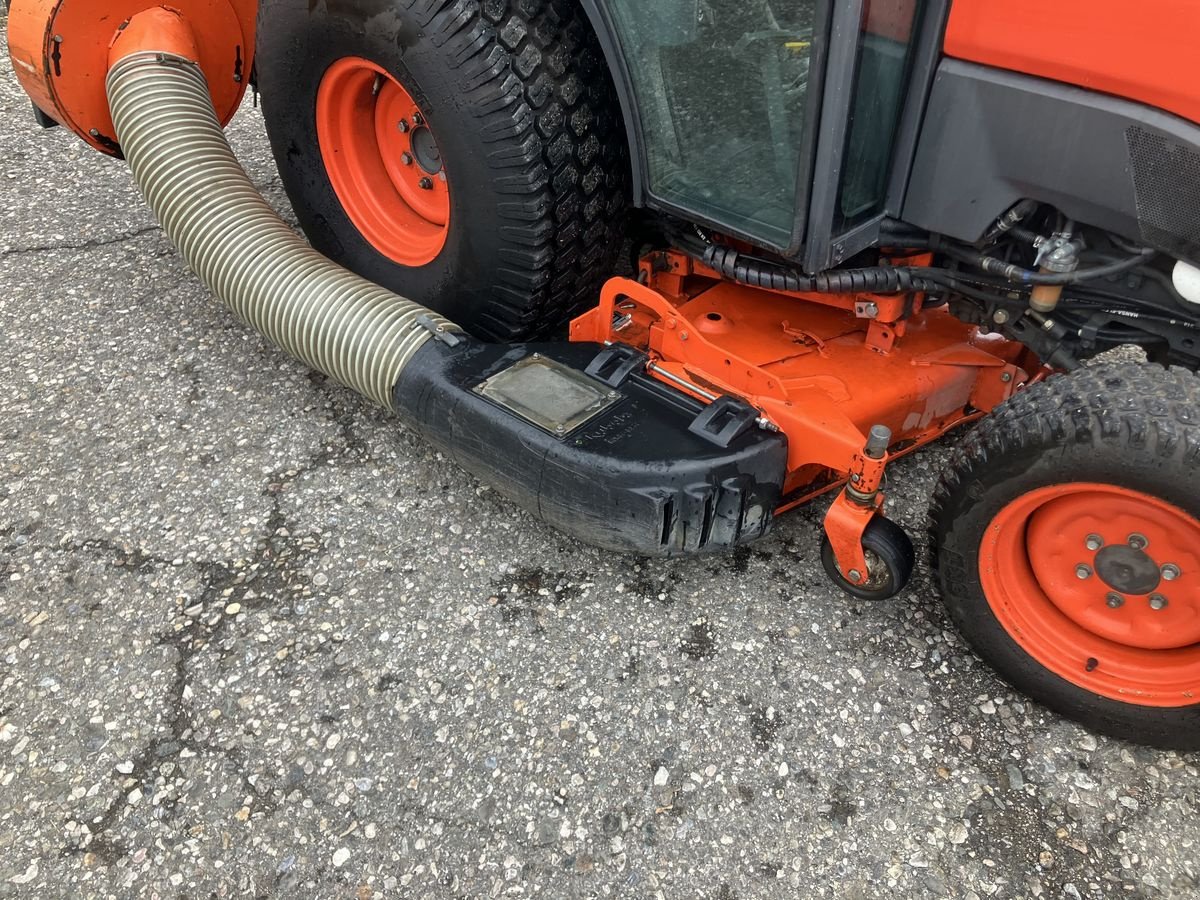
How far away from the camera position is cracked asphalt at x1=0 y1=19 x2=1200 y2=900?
1668 millimetres

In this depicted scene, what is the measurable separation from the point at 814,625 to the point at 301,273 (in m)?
1.61

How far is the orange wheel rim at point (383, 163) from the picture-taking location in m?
2.51

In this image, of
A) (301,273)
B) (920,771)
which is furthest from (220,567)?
(920,771)

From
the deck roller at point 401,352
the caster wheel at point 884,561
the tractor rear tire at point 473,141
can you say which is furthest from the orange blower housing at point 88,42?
the caster wheel at point 884,561

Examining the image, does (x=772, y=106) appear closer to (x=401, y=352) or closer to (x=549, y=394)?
(x=549, y=394)

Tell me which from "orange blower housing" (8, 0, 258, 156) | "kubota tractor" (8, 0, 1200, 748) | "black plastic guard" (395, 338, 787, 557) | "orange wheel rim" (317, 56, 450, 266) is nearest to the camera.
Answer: "kubota tractor" (8, 0, 1200, 748)

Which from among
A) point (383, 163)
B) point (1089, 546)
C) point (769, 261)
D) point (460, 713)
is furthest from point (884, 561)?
point (383, 163)

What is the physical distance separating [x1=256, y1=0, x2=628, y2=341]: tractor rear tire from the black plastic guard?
0.31 meters

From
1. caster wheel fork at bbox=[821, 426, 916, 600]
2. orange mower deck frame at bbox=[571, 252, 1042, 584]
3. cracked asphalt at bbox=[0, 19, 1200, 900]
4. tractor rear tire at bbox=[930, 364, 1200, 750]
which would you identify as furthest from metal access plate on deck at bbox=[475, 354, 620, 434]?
tractor rear tire at bbox=[930, 364, 1200, 750]

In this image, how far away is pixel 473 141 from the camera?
218cm

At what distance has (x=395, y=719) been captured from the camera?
1884 mm

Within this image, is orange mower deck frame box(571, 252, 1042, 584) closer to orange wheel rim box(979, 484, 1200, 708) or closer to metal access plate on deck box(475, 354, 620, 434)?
metal access plate on deck box(475, 354, 620, 434)

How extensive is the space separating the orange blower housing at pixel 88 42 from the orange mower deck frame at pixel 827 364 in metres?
1.66

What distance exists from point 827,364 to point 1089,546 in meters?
0.71
